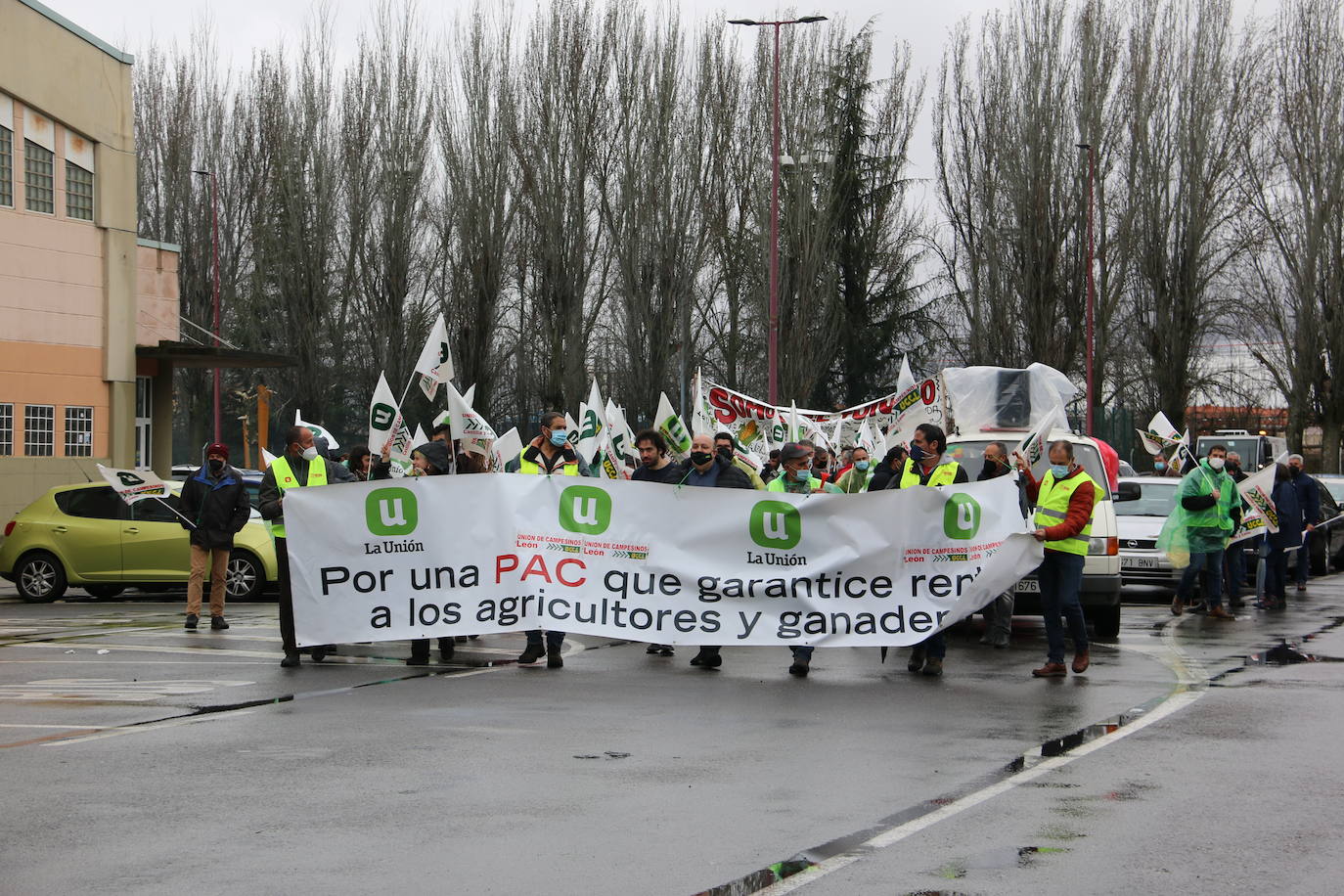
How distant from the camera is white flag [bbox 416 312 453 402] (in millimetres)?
15602

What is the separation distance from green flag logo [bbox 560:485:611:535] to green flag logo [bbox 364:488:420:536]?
117 centimetres

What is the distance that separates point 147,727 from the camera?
31.2ft

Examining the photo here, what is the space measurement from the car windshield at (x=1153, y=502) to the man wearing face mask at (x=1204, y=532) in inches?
106

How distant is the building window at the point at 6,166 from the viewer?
28859 mm

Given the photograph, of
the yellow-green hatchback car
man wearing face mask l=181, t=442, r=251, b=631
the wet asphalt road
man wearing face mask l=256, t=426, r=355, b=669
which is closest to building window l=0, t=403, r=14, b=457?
the yellow-green hatchback car

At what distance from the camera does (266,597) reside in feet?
66.7

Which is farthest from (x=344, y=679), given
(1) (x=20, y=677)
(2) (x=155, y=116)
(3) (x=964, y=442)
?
(2) (x=155, y=116)

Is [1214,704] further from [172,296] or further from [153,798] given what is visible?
[172,296]

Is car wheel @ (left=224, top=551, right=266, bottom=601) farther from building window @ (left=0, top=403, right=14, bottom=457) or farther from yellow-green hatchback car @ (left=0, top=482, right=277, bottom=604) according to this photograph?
building window @ (left=0, top=403, right=14, bottom=457)

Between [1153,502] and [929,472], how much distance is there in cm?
962

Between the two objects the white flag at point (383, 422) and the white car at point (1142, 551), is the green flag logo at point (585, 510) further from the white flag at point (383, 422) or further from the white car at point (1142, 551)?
the white car at point (1142, 551)

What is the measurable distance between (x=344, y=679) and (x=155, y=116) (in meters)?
44.8

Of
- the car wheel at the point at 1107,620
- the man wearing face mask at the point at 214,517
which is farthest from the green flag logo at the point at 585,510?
the car wheel at the point at 1107,620

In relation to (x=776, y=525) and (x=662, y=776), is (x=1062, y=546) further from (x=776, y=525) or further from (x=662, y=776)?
(x=662, y=776)
